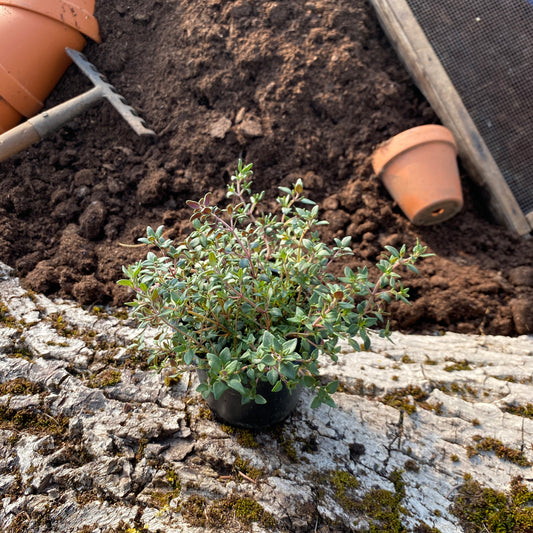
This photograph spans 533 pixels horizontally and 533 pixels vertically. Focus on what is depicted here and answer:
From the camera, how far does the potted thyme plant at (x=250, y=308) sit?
138 centimetres

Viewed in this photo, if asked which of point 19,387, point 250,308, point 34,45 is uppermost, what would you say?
point 34,45

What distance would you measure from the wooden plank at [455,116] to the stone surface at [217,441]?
1282 mm

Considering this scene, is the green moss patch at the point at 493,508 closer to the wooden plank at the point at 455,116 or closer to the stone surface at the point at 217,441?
the stone surface at the point at 217,441

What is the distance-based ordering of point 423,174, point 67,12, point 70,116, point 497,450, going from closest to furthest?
1. point 497,450
2. point 423,174
3. point 70,116
4. point 67,12

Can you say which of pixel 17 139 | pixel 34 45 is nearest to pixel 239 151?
pixel 17 139

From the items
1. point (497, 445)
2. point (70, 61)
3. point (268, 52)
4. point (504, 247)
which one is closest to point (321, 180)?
point (268, 52)

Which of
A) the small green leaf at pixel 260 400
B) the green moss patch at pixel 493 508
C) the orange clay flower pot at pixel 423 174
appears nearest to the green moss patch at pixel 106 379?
the small green leaf at pixel 260 400

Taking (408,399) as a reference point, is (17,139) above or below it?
above

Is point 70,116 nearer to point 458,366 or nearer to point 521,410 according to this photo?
point 458,366

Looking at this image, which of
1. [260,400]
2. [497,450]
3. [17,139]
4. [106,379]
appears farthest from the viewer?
[17,139]

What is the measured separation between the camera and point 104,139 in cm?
325

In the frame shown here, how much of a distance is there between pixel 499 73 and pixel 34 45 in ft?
11.2

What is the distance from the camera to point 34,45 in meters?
3.31

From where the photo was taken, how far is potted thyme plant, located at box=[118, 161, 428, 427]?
4.52ft
